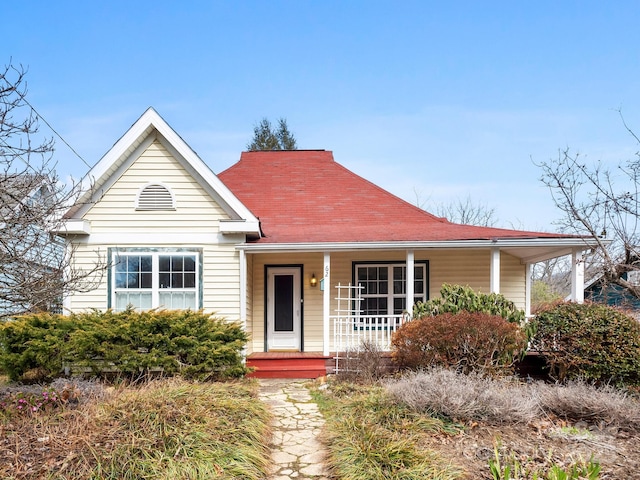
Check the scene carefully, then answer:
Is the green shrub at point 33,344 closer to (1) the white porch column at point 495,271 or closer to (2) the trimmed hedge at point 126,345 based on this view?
(2) the trimmed hedge at point 126,345

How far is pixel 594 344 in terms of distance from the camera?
7871 mm

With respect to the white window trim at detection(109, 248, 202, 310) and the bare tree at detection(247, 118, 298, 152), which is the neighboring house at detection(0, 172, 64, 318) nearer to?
the white window trim at detection(109, 248, 202, 310)

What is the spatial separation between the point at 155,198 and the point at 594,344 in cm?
881

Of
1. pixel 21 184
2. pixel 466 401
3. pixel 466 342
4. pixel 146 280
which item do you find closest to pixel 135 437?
pixel 21 184

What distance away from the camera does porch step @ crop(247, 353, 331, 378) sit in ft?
32.5

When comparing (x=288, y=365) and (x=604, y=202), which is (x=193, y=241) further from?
(x=604, y=202)

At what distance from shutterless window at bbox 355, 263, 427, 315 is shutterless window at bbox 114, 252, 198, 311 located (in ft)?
13.2

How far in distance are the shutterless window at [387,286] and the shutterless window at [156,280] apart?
13.2ft

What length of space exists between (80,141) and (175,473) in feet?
45.6

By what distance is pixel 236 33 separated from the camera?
1232 cm

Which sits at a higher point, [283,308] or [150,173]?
[150,173]

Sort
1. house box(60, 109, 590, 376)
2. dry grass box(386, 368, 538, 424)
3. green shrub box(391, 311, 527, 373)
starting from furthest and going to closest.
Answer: house box(60, 109, 590, 376), green shrub box(391, 311, 527, 373), dry grass box(386, 368, 538, 424)

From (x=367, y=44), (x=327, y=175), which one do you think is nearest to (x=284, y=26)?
(x=367, y=44)

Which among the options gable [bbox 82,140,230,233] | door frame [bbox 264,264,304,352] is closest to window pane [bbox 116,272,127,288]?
gable [bbox 82,140,230,233]
